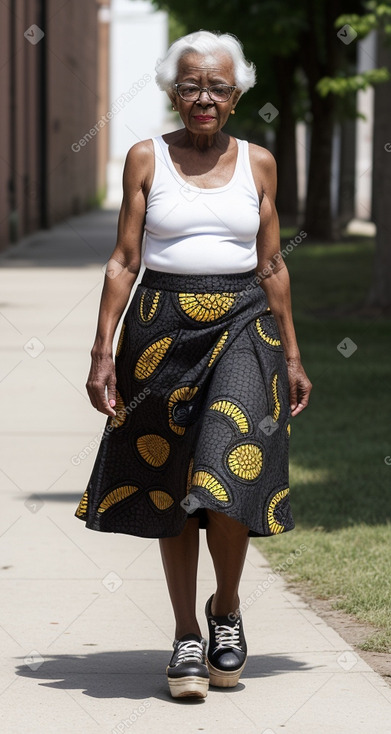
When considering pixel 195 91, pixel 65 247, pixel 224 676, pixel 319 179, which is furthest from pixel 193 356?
pixel 319 179

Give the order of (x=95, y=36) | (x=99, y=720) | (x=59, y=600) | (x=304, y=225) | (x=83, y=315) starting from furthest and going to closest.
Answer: (x=95, y=36) → (x=304, y=225) → (x=83, y=315) → (x=59, y=600) → (x=99, y=720)

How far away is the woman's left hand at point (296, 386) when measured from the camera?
4.43 metres

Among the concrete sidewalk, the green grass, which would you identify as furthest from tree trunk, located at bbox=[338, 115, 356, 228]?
the concrete sidewalk

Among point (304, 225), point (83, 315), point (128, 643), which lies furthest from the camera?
point (304, 225)

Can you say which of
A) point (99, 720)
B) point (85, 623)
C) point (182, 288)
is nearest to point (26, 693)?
point (99, 720)

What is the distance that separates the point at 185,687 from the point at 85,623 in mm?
973

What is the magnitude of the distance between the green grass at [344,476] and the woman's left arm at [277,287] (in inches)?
39.6

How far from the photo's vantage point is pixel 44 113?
34.8 m

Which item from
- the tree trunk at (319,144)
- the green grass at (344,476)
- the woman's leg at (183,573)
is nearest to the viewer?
the woman's leg at (183,573)

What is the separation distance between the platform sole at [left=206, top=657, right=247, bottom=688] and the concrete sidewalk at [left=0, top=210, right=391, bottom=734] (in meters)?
0.03

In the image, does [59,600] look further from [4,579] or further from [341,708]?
[341,708]

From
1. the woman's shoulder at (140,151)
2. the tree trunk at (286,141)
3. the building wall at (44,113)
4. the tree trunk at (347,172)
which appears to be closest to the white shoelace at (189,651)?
the woman's shoulder at (140,151)

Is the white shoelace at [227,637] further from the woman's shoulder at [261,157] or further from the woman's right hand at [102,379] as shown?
the woman's shoulder at [261,157]

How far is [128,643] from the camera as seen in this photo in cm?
495
